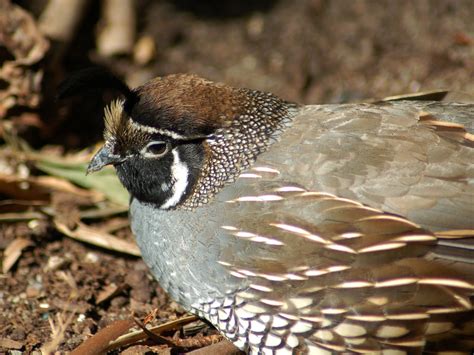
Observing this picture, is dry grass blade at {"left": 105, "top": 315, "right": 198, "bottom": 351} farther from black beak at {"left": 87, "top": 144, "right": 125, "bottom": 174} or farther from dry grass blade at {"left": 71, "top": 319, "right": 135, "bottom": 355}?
black beak at {"left": 87, "top": 144, "right": 125, "bottom": 174}

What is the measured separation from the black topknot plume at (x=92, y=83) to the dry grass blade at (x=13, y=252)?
122 centimetres

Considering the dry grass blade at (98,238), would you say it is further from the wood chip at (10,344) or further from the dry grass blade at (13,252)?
the wood chip at (10,344)

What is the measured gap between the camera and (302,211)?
3766 mm

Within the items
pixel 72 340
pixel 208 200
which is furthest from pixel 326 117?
pixel 72 340

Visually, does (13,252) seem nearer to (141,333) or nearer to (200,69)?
(141,333)

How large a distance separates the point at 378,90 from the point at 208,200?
9.28 ft

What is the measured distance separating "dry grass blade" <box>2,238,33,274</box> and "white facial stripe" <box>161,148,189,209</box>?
120cm

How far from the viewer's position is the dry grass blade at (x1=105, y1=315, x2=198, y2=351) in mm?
4035

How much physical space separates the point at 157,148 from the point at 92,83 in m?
0.50

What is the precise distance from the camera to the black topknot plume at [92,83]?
410 centimetres

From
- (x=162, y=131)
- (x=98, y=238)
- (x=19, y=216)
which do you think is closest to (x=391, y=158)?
(x=162, y=131)

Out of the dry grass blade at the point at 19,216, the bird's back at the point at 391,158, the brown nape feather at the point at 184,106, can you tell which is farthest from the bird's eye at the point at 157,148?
the dry grass blade at the point at 19,216

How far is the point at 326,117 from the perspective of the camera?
4.19 m

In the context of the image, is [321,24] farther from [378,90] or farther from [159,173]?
[159,173]
